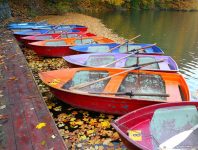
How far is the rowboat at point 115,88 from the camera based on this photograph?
19.3ft

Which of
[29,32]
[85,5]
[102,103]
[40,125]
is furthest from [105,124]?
[85,5]

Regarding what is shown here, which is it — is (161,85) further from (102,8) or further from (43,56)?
(102,8)

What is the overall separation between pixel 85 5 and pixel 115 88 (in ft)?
82.4

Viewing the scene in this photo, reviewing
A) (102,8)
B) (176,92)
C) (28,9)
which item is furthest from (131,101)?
(102,8)

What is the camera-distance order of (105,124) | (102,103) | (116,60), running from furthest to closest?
1. (116,60)
2. (102,103)
3. (105,124)

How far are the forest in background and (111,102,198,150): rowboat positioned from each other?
59.4 ft

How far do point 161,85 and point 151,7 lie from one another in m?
31.5

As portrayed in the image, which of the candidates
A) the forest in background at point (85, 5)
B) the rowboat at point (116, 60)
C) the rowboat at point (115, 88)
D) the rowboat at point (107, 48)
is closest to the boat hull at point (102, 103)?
the rowboat at point (115, 88)

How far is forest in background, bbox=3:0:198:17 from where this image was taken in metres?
22.2

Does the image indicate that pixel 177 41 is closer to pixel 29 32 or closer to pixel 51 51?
pixel 29 32

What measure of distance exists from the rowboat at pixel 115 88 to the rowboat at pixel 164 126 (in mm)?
719

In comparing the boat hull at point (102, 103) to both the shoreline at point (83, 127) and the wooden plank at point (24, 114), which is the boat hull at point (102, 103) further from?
the wooden plank at point (24, 114)

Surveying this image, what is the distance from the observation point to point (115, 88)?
648cm

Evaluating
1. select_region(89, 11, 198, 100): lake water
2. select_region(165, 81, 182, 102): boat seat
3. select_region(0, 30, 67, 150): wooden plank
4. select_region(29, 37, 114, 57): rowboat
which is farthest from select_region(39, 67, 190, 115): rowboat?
select_region(29, 37, 114, 57): rowboat
